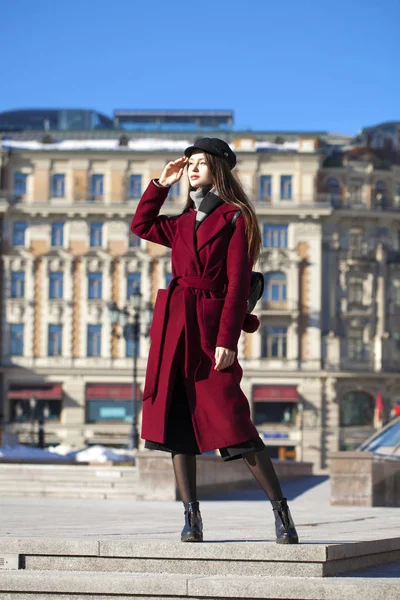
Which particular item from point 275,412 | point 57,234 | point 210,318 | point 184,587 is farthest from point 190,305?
point 57,234

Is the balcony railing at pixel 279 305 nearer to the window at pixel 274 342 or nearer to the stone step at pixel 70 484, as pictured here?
the window at pixel 274 342

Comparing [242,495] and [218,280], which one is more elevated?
[218,280]

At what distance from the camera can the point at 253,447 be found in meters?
6.49

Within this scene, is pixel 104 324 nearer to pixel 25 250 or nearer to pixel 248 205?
pixel 25 250

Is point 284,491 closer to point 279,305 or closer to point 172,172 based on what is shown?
point 172,172

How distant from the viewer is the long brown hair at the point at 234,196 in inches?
269

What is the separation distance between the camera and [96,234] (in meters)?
59.0

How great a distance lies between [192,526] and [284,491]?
53.4 feet

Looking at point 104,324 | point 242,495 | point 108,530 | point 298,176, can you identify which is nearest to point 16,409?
point 104,324

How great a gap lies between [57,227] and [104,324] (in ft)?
15.8

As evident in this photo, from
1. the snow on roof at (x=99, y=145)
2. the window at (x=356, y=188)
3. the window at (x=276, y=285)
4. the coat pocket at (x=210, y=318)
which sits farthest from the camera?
the window at (x=356, y=188)

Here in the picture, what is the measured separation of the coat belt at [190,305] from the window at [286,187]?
52908 millimetres

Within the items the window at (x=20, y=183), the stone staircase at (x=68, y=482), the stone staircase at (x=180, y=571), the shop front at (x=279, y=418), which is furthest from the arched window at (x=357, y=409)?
the stone staircase at (x=180, y=571)

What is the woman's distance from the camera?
255 inches
